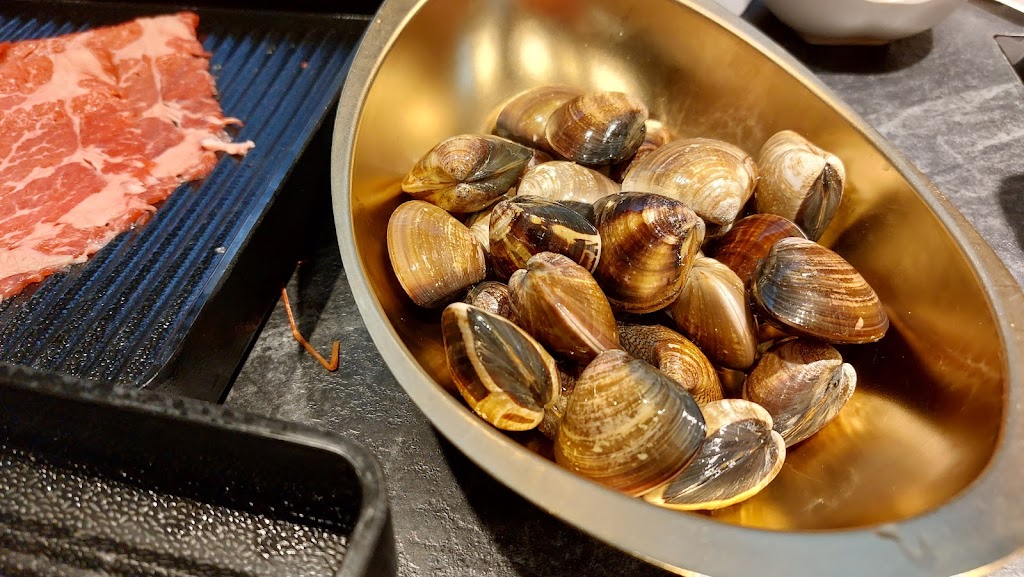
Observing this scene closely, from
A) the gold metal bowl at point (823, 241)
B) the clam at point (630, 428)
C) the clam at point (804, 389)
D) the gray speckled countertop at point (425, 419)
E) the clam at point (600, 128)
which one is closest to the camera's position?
the gold metal bowl at point (823, 241)

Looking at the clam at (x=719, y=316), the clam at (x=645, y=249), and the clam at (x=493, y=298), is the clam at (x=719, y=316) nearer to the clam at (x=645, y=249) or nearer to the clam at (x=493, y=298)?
the clam at (x=645, y=249)

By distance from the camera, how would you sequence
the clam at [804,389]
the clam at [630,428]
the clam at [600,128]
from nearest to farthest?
the clam at [630,428], the clam at [804,389], the clam at [600,128]

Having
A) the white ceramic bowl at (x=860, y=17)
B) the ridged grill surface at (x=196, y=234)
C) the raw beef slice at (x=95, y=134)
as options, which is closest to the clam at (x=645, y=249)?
the ridged grill surface at (x=196, y=234)

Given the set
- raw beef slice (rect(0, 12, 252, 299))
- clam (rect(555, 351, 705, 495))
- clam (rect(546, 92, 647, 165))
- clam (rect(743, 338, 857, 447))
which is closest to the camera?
clam (rect(555, 351, 705, 495))

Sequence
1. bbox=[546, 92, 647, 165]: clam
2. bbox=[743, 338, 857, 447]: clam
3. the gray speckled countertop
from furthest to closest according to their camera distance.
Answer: bbox=[546, 92, 647, 165]: clam
the gray speckled countertop
bbox=[743, 338, 857, 447]: clam

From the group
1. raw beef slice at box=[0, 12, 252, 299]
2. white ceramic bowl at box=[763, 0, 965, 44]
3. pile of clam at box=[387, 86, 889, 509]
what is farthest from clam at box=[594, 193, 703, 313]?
white ceramic bowl at box=[763, 0, 965, 44]

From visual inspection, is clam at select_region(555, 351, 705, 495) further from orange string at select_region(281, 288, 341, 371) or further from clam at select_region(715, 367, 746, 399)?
orange string at select_region(281, 288, 341, 371)

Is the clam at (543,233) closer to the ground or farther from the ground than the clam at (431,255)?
farther from the ground
